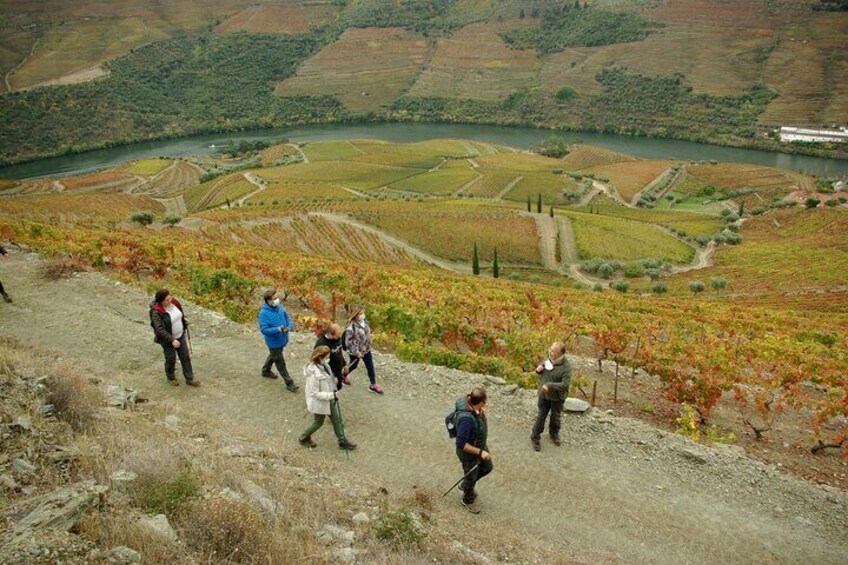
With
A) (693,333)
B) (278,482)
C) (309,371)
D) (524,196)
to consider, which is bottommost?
(524,196)

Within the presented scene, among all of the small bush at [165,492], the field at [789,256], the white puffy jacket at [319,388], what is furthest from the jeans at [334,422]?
the field at [789,256]

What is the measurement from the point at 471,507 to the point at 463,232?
6714 centimetres

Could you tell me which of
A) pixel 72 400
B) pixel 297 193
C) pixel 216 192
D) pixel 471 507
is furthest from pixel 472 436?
pixel 216 192

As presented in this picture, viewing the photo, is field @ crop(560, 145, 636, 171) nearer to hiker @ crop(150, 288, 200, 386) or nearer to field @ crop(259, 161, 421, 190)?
field @ crop(259, 161, 421, 190)

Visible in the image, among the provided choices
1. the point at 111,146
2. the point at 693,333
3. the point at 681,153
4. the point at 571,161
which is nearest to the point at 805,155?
the point at 681,153

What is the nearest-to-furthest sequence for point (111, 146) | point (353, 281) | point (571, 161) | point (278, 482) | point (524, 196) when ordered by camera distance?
point (278, 482) < point (353, 281) < point (524, 196) < point (571, 161) < point (111, 146)

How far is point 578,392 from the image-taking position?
13500 mm

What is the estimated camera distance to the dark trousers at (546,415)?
10539 millimetres

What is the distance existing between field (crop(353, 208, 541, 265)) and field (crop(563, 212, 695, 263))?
6.91 metres

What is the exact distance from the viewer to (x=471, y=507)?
9000mm

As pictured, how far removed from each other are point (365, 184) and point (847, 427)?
11275 cm

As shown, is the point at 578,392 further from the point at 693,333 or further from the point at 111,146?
the point at 111,146

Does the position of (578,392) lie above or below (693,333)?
above

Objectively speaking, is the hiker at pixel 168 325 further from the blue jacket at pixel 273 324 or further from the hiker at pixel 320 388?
the hiker at pixel 320 388
